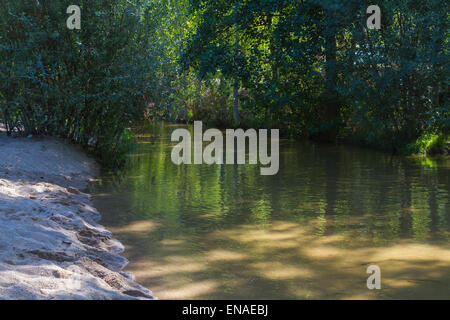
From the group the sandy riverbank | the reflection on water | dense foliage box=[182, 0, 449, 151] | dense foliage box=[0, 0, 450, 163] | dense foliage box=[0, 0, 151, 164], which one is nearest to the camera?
the sandy riverbank

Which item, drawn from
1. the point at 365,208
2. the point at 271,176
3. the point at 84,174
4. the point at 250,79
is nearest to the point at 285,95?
the point at 250,79

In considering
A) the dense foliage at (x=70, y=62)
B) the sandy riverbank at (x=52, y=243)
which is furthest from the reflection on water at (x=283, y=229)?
the dense foliage at (x=70, y=62)

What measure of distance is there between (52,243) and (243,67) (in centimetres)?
1383

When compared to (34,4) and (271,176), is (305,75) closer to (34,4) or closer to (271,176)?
(271,176)

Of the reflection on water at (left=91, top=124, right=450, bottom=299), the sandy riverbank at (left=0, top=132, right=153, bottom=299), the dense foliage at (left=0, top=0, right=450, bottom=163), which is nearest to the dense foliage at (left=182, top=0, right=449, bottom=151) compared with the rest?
the dense foliage at (left=0, top=0, right=450, bottom=163)

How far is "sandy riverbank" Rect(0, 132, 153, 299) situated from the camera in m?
4.52

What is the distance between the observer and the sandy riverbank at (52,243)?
178 inches

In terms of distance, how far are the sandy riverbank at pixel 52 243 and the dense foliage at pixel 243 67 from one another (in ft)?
7.36

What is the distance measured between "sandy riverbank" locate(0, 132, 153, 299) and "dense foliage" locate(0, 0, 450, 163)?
7.36 feet

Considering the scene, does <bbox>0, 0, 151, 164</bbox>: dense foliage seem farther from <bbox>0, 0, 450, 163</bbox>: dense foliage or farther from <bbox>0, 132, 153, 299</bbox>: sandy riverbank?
<bbox>0, 132, 153, 299</bbox>: sandy riverbank

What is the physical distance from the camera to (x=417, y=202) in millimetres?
9406

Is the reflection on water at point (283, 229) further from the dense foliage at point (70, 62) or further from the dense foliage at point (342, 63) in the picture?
the dense foliage at point (342, 63)

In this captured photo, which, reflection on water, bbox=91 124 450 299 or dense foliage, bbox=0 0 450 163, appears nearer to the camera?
reflection on water, bbox=91 124 450 299
